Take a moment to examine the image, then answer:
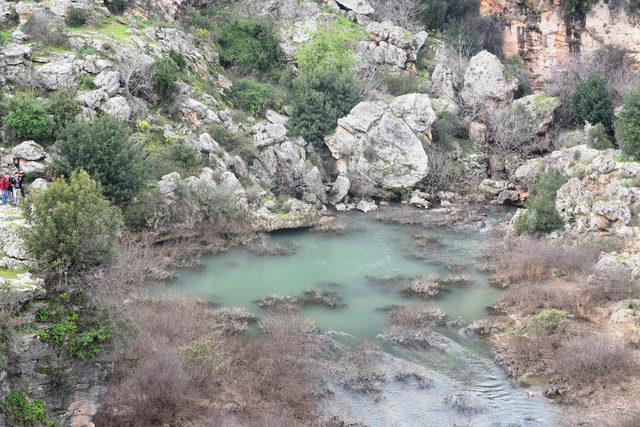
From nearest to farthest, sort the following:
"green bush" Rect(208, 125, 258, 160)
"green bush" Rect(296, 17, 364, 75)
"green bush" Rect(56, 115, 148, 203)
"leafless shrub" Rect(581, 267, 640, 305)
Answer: "leafless shrub" Rect(581, 267, 640, 305)
"green bush" Rect(56, 115, 148, 203)
"green bush" Rect(208, 125, 258, 160)
"green bush" Rect(296, 17, 364, 75)

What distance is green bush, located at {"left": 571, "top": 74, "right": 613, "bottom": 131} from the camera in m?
45.8

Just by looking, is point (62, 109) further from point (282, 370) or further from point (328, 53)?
point (328, 53)

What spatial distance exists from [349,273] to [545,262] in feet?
29.3

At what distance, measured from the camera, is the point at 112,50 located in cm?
4072

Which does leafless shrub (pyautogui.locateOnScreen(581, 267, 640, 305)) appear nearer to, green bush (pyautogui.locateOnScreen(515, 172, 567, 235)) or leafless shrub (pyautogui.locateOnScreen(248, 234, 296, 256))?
green bush (pyautogui.locateOnScreen(515, 172, 567, 235))

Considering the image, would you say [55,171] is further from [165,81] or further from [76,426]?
[76,426]

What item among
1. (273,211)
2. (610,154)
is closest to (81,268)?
(273,211)

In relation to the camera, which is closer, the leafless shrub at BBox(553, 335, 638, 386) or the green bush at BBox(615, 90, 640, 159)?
the leafless shrub at BBox(553, 335, 638, 386)

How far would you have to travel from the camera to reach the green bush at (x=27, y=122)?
32.6m

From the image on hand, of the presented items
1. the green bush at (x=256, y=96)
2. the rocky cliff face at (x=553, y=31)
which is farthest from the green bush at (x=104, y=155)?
the rocky cliff face at (x=553, y=31)

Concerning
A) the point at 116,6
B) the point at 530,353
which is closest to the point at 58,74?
the point at 116,6

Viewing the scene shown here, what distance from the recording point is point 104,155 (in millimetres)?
30859

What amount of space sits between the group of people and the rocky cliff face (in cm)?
4608

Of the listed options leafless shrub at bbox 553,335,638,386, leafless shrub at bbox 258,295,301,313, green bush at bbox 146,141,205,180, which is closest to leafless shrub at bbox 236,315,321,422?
leafless shrub at bbox 258,295,301,313
